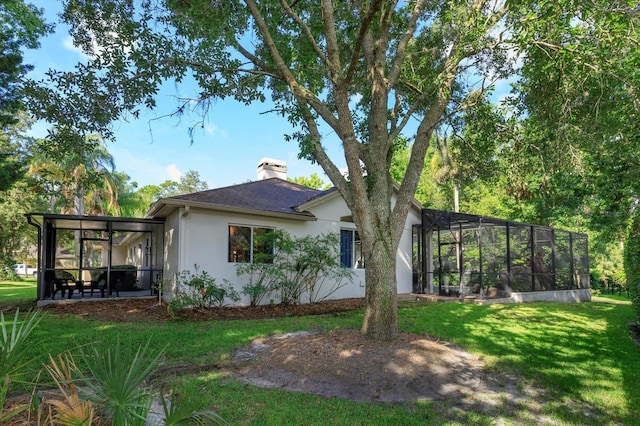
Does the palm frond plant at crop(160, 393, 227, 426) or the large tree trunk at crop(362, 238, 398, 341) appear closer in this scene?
the palm frond plant at crop(160, 393, 227, 426)

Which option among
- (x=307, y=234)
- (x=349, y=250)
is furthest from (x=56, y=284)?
(x=349, y=250)

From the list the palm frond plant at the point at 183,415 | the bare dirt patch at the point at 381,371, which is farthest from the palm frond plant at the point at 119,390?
the bare dirt patch at the point at 381,371

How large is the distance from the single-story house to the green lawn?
115 inches

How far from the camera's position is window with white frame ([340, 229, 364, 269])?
45.1ft

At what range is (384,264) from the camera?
6.07 metres

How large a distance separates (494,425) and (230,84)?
7.01 m

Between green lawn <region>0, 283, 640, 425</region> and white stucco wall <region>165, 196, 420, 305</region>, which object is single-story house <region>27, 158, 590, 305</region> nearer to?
white stucco wall <region>165, 196, 420, 305</region>

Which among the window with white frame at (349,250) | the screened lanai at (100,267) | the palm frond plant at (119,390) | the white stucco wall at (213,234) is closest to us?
the palm frond plant at (119,390)

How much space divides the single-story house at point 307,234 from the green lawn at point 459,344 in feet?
9.61

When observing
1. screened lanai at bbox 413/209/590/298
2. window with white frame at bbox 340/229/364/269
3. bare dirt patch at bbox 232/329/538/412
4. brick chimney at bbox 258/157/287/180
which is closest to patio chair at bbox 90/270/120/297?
brick chimney at bbox 258/157/287/180

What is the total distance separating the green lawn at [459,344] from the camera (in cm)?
395

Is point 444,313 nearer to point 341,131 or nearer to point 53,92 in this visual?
Answer: point 341,131

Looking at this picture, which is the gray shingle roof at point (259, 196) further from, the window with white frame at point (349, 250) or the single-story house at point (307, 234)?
the window with white frame at point (349, 250)

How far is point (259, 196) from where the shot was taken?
13.0 metres
